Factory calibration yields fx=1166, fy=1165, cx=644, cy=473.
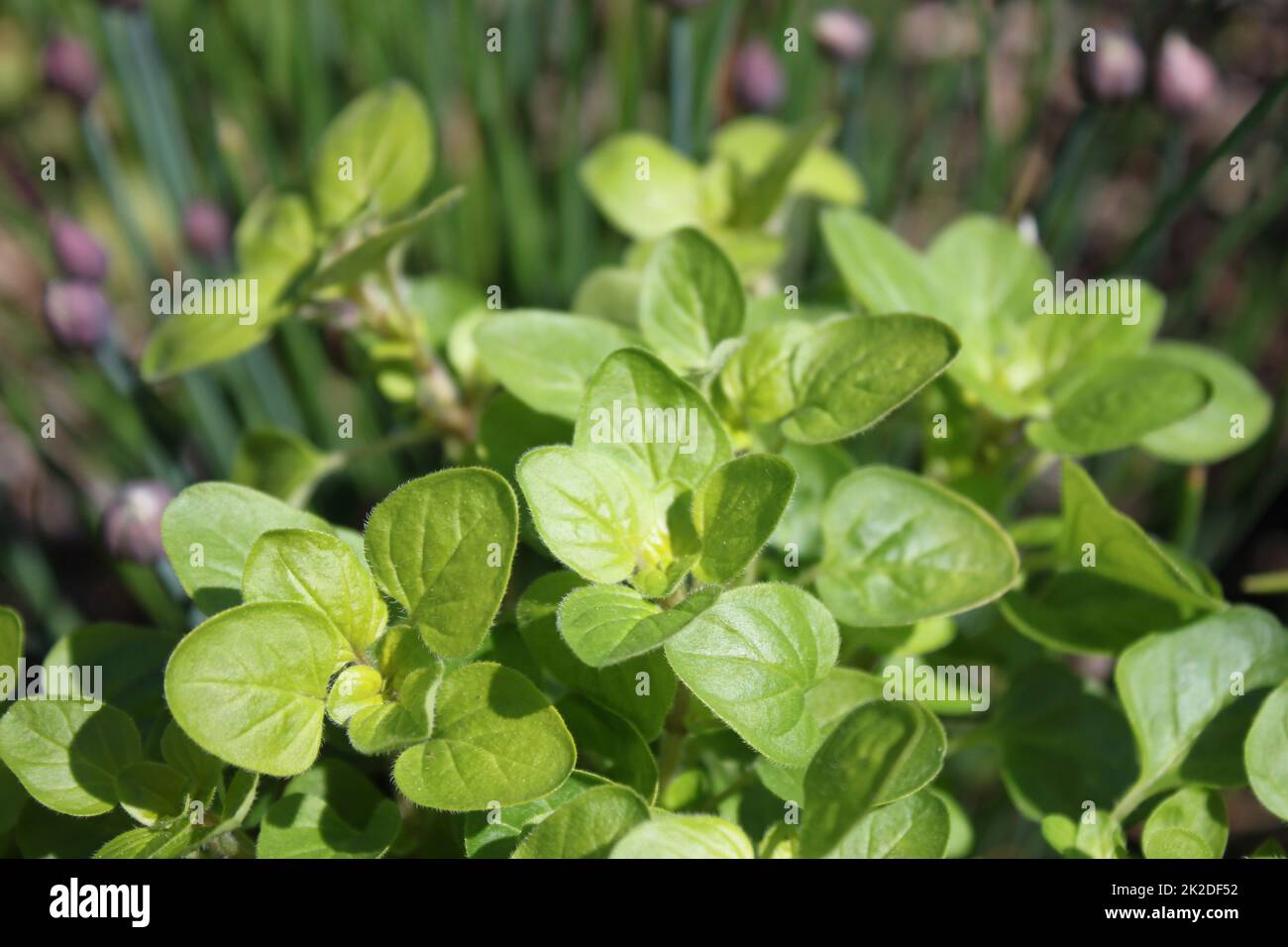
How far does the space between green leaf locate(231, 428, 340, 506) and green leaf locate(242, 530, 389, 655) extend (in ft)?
1.10

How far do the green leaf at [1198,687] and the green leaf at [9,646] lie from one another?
74cm

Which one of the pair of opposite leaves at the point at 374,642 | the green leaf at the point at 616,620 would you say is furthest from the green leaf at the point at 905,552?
the pair of opposite leaves at the point at 374,642

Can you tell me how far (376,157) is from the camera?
1.02 m

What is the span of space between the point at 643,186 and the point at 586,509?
0.54 m

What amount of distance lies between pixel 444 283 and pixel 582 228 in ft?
1.82

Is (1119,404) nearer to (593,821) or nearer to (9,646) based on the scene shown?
(593,821)

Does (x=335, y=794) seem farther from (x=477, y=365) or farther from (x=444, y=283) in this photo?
(x=444, y=283)

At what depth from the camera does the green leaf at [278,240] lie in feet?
3.28

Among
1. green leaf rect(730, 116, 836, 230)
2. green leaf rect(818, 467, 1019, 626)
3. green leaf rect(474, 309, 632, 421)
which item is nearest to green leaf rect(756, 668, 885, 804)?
green leaf rect(818, 467, 1019, 626)

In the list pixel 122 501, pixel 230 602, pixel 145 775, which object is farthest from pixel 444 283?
pixel 145 775

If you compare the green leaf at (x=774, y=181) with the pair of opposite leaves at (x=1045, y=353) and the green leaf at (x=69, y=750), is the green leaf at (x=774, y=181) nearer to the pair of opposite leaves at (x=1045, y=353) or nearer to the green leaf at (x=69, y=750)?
the pair of opposite leaves at (x=1045, y=353)

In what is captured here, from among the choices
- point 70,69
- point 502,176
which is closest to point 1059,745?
point 502,176

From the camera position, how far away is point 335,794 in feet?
2.78

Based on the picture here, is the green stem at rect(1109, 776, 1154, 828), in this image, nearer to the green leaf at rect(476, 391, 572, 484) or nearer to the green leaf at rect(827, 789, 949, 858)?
the green leaf at rect(827, 789, 949, 858)
